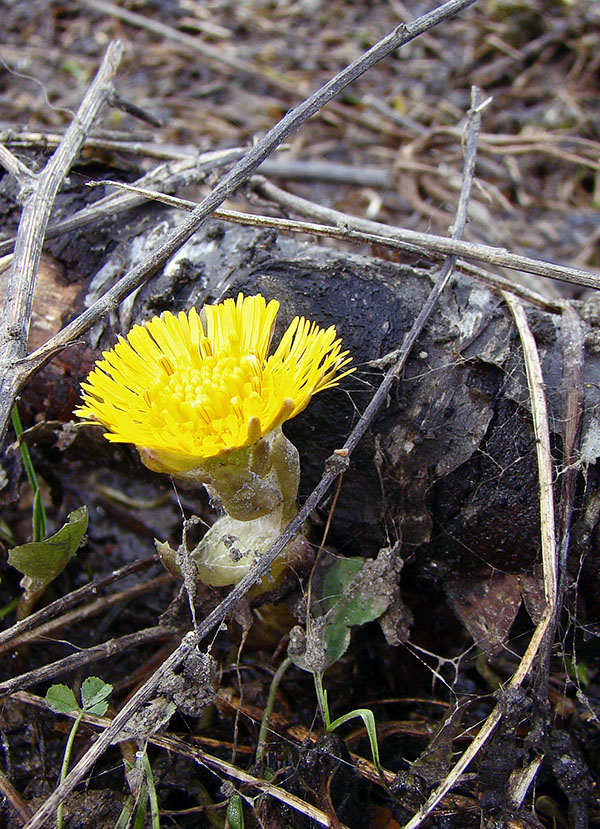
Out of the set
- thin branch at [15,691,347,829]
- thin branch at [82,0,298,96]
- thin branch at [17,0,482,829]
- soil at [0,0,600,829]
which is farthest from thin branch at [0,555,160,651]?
thin branch at [82,0,298,96]

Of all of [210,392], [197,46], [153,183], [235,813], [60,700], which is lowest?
[235,813]

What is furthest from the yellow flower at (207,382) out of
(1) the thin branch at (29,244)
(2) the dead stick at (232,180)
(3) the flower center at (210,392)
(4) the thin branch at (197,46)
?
(4) the thin branch at (197,46)

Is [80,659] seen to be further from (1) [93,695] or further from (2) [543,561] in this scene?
(2) [543,561]

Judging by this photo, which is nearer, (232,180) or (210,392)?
(210,392)

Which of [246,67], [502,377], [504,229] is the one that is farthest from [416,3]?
[502,377]

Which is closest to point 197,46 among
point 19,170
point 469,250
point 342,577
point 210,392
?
point 19,170
